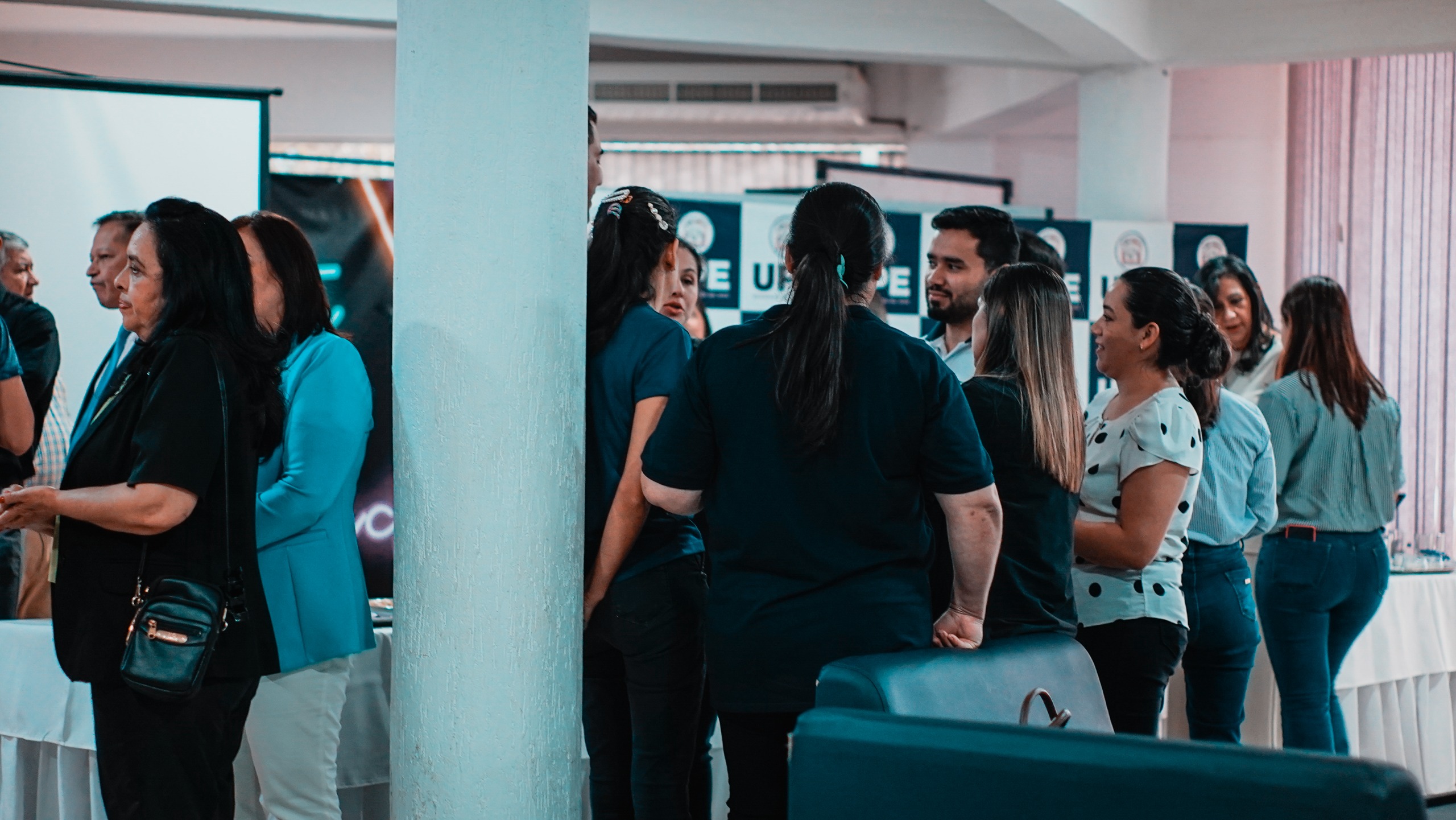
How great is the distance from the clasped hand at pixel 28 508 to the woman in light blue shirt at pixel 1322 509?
8.81 ft

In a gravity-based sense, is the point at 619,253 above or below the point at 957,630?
above

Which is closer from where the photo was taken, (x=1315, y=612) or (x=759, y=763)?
(x=759, y=763)

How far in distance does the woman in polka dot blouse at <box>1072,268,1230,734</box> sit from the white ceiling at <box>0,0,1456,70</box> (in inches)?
137

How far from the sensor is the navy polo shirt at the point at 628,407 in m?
1.98

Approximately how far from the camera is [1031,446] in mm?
1936

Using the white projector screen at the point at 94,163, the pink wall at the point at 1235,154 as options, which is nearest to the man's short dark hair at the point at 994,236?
the white projector screen at the point at 94,163

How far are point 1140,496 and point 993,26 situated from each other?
4893mm

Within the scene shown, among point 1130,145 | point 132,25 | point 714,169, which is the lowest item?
point 1130,145

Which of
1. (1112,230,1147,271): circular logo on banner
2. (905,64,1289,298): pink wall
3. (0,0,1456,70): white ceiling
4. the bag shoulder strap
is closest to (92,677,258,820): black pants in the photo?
the bag shoulder strap

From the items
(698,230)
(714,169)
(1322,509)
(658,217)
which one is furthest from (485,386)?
(714,169)

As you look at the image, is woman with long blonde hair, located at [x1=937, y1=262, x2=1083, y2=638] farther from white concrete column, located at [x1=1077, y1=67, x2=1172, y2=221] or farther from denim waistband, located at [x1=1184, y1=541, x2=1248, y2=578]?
white concrete column, located at [x1=1077, y1=67, x2=1172, y2=221]

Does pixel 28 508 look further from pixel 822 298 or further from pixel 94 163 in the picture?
pixel 94 163

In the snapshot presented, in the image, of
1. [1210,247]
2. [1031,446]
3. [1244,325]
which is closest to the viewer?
[1031,446]

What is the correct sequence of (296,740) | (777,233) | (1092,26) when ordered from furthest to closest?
(1092,26) → (777,233) → (296,740)
